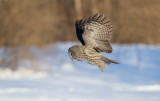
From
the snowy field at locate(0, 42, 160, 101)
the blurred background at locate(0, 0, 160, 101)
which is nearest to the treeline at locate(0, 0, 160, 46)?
the blurred background at locate(0, 0, 160, 101)

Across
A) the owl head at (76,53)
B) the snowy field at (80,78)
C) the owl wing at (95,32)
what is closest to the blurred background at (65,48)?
the snowy field at (80,78)

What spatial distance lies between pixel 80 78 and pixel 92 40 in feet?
16.5

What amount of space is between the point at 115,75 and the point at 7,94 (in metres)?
2.96

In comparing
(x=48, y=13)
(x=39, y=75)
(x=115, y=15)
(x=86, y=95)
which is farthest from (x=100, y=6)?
(x=86, y=95)

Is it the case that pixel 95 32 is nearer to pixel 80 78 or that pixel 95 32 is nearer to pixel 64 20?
pixel 80 78

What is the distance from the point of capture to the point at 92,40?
21.2 feet

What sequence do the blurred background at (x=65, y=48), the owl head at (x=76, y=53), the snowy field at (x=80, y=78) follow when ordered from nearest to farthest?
the owl head at (x=76, y=53) → the snowy field at (x=80, y=78) → the blurred background at (x=65, y=48)

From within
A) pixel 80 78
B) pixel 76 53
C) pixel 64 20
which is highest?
pixel 64 20

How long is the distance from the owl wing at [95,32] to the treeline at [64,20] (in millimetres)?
4799

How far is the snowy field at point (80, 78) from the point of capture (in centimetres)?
936

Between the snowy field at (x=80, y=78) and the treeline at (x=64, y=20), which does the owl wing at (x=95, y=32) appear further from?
the treeline at (x=64, y=20)

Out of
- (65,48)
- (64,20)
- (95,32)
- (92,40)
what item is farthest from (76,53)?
(65,48)

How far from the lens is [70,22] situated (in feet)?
41.9

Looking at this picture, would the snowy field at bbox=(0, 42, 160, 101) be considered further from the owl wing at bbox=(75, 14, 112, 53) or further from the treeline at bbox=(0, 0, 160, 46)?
the owl wing at bbox=(75, 14, 112, 53)
